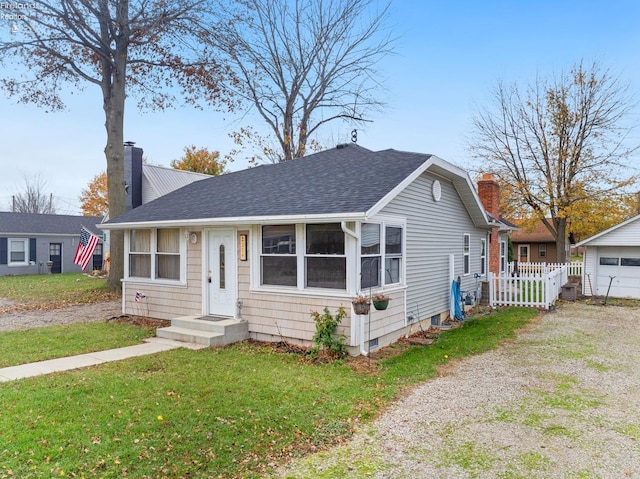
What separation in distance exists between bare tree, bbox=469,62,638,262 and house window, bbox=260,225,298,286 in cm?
1956

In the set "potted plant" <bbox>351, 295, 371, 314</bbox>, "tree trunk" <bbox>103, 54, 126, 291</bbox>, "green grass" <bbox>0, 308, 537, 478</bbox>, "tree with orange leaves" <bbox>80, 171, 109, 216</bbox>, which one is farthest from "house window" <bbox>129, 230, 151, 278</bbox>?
"tree with orange leaves" <bbox>80, 171, 109, 216</bbox>

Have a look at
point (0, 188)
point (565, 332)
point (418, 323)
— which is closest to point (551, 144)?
point (565, 332)

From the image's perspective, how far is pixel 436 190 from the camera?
411 inches

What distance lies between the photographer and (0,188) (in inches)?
2024

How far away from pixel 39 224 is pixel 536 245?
3635cm

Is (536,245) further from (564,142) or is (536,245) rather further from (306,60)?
(306,60)

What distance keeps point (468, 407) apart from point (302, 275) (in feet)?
12.3

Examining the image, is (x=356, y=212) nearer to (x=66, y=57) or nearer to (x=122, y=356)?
(x=122, y=356)

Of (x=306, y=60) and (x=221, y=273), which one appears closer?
(x=221, y=273)

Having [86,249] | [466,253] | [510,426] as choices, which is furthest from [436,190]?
[86,249]

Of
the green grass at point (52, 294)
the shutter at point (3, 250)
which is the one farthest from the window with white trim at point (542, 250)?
the shutter at point (3, 250)

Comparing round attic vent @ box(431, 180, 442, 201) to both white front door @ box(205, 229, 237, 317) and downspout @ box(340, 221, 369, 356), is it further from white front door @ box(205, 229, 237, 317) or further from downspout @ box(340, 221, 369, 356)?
white front door @ box(205, 229, 237, 317)

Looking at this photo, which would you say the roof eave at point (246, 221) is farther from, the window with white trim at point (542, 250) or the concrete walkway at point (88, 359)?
the window with white trim at point (542, 250)

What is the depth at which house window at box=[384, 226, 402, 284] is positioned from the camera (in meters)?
8.37
